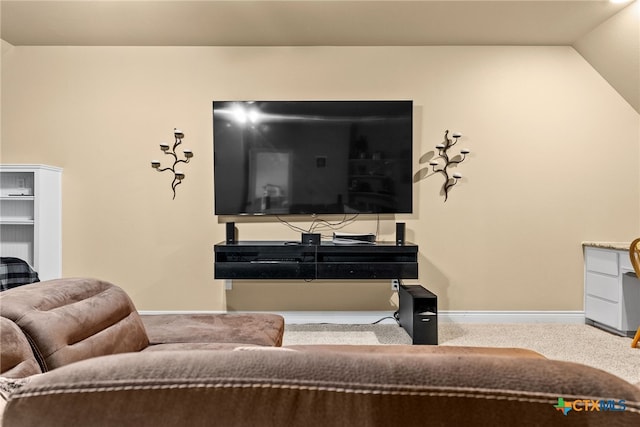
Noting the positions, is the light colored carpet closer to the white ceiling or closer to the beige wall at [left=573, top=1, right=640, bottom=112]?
the beige wall at [left=573, top=1, right=640, bottom=112]

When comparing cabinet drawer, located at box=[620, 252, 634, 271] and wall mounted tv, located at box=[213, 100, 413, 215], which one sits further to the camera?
wall mounted tv, located at box=[213, 100, 413, 215]

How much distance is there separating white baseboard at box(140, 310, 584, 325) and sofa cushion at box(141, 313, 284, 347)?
176 centimetres

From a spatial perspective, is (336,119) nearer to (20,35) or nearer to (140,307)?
(140,307)

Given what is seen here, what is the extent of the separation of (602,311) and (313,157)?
9.39 ft

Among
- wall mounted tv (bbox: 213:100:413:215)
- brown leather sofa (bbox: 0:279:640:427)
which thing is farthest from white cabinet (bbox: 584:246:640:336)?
brown leather sofa (bbox: 0:279:640:427)

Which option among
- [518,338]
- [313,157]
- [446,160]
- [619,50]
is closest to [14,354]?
[313,157]

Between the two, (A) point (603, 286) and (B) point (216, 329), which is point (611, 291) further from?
(B) point (216, 329)

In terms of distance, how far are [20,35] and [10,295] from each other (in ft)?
11.8

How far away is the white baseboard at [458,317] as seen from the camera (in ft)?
12.7

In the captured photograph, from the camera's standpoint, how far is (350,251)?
3463 mm

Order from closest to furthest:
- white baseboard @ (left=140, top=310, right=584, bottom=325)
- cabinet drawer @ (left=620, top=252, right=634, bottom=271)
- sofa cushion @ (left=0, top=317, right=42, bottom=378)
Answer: sofa cushion @ (left=0, top=317, right=42, bottom=378), cabinet drawer @ (left=620, top=252, right=634, bottom=271), white baseboard @ (left=140, top=310, right=584, bottom=325)

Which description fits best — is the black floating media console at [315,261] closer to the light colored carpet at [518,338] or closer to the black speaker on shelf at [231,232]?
the black speaker on shelf at [231,232]

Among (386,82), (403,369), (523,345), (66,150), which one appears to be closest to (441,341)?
(523,345)

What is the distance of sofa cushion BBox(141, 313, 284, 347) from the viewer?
1781mm
